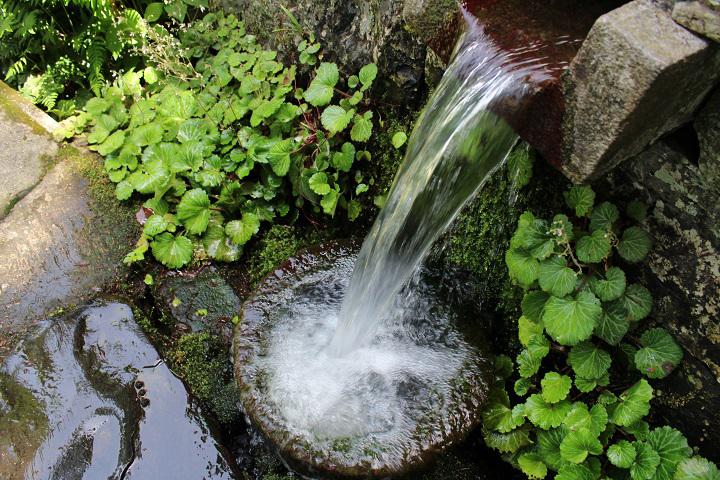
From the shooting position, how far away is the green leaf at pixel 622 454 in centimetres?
235

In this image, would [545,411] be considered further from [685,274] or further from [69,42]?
[69,42]

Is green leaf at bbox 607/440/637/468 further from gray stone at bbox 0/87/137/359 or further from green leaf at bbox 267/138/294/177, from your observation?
gray stone at bbox 0/87/137/359

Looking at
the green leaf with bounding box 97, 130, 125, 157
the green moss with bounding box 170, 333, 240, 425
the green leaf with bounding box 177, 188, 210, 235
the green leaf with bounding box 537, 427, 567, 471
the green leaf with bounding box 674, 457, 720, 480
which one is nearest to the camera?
the green leaf with bounding box 674, 457, 720, 480

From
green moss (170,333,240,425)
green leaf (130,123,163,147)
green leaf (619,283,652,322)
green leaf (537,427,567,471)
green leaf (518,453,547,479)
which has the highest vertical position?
green leaf (619,283,652,322)

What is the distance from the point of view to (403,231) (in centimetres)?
298

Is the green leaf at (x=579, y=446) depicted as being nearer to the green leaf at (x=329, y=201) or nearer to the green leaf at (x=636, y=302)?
the green leaf at (x=636, y=302)

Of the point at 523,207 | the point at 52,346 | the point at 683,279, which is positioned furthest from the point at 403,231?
the point at 52,346

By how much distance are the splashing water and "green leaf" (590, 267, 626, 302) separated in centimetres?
65

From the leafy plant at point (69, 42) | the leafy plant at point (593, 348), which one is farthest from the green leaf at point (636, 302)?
the leafy plant at point (69, 42)

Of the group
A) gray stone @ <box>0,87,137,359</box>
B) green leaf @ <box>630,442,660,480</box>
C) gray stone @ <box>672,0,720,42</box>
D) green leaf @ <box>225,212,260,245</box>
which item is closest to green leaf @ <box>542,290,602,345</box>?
green leaf @ <box>630,442,660,480</box>

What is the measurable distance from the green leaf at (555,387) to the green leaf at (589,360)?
3.5 inches

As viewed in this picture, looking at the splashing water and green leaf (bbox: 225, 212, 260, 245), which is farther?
green leaf (bbox: 225, 212, 260, 245)

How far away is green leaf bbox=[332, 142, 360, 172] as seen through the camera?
11.0ft

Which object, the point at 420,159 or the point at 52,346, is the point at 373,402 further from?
the point at 52,346
